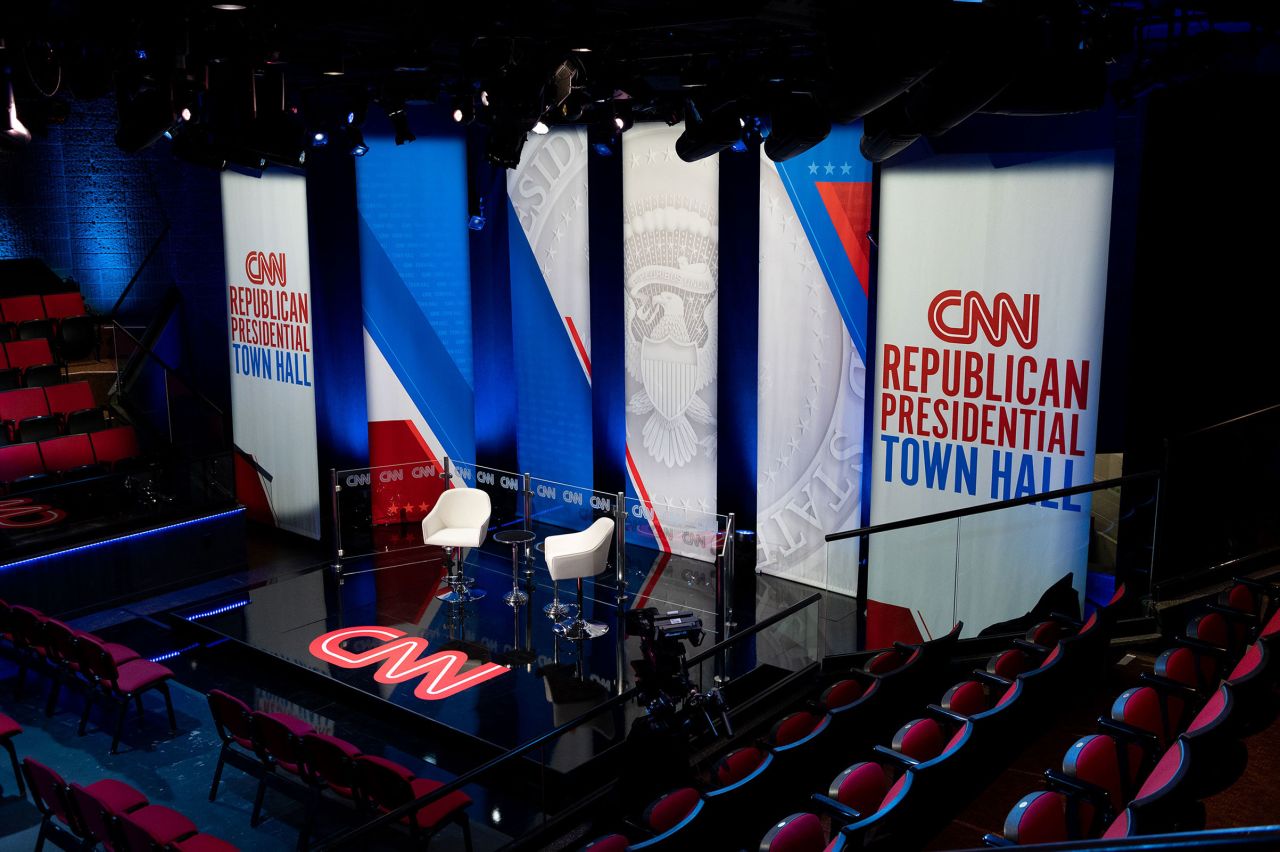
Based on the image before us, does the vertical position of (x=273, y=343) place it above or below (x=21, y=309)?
below

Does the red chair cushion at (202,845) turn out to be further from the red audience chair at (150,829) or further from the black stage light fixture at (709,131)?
the black stage light fixture at (709,131)

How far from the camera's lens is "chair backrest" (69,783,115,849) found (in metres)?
5.91

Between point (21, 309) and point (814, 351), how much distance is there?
8.16 meters

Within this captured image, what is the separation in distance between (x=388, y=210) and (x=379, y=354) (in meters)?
1.42

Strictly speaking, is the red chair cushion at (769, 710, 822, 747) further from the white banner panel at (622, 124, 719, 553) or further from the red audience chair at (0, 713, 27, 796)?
the white banner panel at (622, 124, 719, 553)

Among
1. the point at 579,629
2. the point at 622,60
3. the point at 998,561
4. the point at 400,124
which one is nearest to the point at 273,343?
the point at 400,124

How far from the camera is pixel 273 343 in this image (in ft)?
39.3

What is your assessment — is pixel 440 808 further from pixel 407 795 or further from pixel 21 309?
pixel 21 309

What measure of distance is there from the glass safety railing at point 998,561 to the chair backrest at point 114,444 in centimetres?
716

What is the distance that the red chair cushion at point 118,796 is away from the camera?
6162 mm

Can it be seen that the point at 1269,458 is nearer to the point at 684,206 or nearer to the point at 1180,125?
the point at 1180,125

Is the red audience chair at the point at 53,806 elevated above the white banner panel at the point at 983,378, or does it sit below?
below

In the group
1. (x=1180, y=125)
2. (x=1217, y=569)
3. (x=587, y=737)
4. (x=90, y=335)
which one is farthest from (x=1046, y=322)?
(x=90, y=335)

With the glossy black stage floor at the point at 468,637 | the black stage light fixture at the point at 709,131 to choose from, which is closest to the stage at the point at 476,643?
the glossy black stage floor at the point at 468,637
